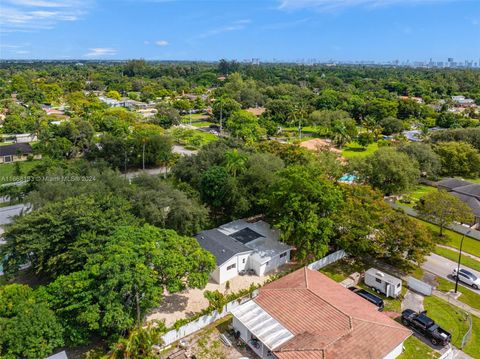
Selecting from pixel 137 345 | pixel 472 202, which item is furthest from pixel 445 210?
pixel 137 345

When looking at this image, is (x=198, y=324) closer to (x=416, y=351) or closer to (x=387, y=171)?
(x=416, y=351)

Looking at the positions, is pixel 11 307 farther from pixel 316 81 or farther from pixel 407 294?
pixel 316 81

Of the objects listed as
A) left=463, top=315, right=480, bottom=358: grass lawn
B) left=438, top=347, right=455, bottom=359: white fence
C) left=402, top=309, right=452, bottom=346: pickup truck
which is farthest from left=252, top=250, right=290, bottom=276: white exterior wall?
left=463, top=315, right=480, bottom=358: grass lawn

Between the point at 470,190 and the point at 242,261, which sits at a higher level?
the point at 470,190

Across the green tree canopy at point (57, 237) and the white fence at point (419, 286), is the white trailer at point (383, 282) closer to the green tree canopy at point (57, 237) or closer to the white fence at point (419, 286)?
the white fence at point (419, 286)

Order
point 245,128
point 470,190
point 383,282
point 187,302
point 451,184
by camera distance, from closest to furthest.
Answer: point 187,302, point 383,282, point 470,190, point 451,184, point 245,128
